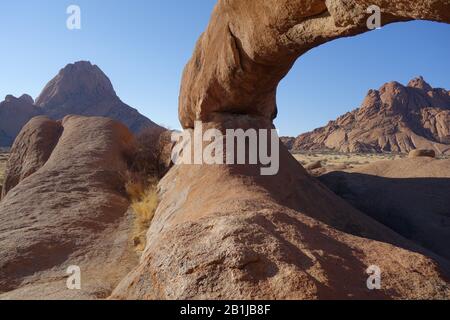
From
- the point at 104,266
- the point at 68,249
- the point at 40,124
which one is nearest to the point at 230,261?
the point at 104,266

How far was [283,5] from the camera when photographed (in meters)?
4.65

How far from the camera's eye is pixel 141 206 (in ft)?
29.8

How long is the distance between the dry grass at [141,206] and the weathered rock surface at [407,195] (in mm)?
4837

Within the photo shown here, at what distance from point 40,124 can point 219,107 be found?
9576 millimetres

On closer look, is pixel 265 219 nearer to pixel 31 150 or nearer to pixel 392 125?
pixel 31 150

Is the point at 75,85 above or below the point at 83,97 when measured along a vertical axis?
above

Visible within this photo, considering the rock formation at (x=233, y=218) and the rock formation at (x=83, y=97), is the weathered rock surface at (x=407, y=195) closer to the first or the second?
the rock formation at (x=233, y=218)

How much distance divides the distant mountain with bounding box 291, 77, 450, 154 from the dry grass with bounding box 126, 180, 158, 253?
181 ft

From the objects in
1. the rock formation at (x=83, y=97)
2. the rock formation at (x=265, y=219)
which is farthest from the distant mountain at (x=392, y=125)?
the rock formation at (x=265, y=219)

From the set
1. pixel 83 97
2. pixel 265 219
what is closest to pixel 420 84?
pixel 83 97

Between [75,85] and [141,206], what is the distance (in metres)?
75.0

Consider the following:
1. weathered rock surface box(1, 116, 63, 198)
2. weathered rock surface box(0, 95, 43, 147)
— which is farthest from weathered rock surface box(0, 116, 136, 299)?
weathered rock surface box(0, 95, 43, 147)
